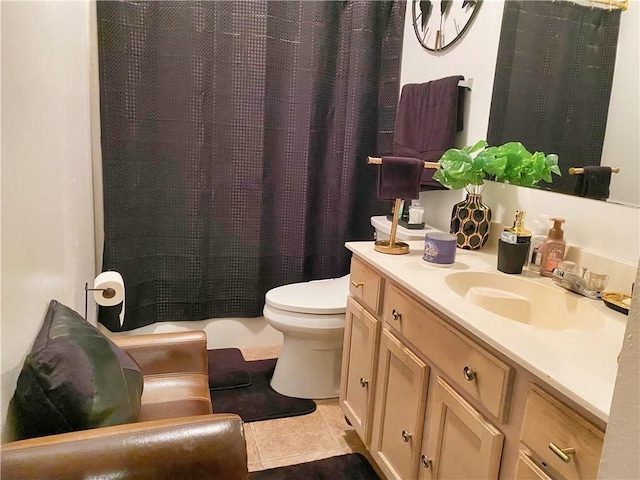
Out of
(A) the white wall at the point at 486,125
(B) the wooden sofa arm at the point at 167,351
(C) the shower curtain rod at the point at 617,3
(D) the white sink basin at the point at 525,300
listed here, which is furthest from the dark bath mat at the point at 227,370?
(C) the shower curtain rod at the point at 617,3

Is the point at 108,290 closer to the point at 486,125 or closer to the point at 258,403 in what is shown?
the point at 258,403

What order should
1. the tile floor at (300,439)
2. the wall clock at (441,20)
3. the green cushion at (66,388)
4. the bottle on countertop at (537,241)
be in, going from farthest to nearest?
the wall clock at (441,20) < the tile floor at (300,439) < the bottle on countertop at (537,241) < the green cushion at (66,388)

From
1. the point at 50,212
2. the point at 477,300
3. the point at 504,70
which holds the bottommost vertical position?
the point at 477,300

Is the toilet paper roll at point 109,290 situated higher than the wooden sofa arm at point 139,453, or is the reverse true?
the toilet paper roll at point 109,290

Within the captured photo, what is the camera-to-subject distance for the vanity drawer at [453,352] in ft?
3.65

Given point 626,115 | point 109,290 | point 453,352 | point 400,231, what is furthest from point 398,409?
point 626,115

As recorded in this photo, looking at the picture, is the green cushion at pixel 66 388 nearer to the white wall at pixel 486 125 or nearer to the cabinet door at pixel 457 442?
the cabinet door at pixel 457 442

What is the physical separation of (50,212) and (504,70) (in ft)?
5.16

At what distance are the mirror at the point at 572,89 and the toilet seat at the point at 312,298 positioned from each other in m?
0.90

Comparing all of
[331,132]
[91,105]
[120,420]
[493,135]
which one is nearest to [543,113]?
[493,135]

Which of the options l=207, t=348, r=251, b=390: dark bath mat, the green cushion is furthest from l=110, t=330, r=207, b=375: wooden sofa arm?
l=207, t=348, r=251, b=390: dark bath mat

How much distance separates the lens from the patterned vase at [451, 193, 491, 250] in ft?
6.02

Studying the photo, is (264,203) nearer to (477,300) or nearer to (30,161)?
(477,300)

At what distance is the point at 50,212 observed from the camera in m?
1.23
